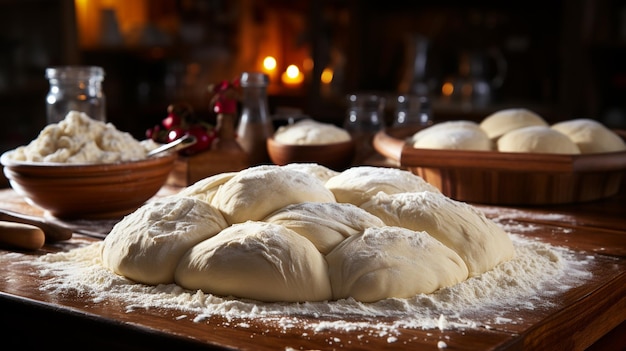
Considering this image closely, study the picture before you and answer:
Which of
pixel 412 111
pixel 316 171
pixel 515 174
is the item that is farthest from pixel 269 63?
pixel 316 171

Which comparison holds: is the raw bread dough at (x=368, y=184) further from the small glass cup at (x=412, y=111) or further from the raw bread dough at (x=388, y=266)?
the small glass cup at (x=412, y=111)

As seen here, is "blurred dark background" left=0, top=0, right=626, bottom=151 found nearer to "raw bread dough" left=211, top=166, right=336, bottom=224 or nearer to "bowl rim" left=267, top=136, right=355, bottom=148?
"bowl rim" left=267, top=136, right=355, bottom=148

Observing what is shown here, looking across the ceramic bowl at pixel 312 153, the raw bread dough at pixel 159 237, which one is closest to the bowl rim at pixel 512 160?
the ceramic bowl at pixel 312 153

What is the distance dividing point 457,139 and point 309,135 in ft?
1.12

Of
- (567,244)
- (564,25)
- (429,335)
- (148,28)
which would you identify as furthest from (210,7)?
(429,335)

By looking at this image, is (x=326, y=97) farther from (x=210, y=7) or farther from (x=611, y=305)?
(x=611, y=305)

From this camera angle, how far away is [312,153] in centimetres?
164

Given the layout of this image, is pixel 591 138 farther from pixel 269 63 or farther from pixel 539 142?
pixel 269 63

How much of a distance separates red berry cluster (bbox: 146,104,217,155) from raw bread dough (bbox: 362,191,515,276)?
27.3 inches

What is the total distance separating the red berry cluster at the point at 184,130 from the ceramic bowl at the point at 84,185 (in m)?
0.26

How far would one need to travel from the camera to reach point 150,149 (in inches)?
59.0

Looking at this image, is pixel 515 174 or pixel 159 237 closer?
pixel 159 237

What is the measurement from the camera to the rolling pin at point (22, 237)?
3.47 feet

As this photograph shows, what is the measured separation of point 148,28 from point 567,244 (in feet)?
11.3
